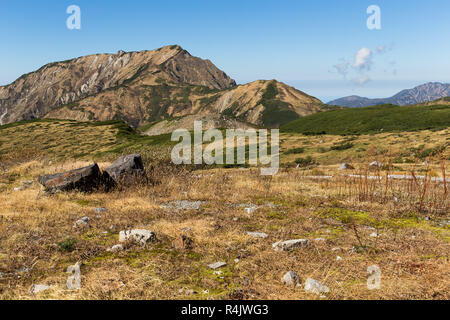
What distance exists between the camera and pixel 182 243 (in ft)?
21.1

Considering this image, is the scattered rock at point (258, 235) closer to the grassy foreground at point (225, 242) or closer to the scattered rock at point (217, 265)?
the grassy foreground at point (225, 242)

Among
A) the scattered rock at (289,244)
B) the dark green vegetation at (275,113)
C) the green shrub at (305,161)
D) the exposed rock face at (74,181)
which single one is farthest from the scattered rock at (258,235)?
the dark green vegetation at (275,113)

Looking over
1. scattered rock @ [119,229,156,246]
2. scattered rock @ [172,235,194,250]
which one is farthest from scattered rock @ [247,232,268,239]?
scattered rock @ [119,229,156,246]

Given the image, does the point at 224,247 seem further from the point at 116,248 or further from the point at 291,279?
the point at 116,248

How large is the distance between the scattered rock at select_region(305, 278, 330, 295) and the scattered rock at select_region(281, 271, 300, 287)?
197 millimetres

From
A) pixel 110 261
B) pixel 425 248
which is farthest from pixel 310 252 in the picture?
pixel 110 261

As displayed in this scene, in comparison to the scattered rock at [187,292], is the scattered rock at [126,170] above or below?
above

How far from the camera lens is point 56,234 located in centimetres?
707

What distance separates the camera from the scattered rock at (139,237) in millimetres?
6574

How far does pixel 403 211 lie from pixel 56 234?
10183 mm

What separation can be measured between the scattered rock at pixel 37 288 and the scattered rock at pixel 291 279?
386cm

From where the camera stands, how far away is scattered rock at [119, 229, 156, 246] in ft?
21.6

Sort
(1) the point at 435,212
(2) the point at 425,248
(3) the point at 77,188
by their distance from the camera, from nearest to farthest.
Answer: (2) the point at 425,248 < (1) the point at 435,212 < (3) the point at 77,188
